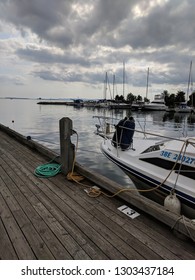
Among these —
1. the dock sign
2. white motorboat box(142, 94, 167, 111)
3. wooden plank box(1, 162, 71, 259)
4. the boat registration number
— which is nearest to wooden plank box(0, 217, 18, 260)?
wooden plank box(1, 162, 71, 259)

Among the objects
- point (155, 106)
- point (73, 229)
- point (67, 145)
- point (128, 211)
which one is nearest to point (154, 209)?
point (128, 211)

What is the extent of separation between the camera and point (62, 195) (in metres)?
3.86

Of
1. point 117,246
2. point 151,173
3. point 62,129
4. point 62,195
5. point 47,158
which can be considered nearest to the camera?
point 117,246

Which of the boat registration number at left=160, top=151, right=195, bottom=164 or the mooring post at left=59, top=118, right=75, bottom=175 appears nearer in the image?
the boat registration number at left=160, top=151, right=195, bottom=164

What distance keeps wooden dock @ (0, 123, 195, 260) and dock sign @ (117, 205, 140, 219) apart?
7 cm

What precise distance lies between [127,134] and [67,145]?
2.26 metres

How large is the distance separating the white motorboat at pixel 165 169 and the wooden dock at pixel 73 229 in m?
1.01

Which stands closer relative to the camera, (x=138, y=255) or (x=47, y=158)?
(x=138, y=255)

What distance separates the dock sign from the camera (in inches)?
127

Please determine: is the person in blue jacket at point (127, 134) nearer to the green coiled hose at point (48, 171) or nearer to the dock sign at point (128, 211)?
the green coiled hose at point (48, 171)

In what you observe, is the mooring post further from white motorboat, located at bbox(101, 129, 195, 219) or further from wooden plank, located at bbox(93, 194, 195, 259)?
white motorboat, located at bbox(101, 129, 195, 219)
